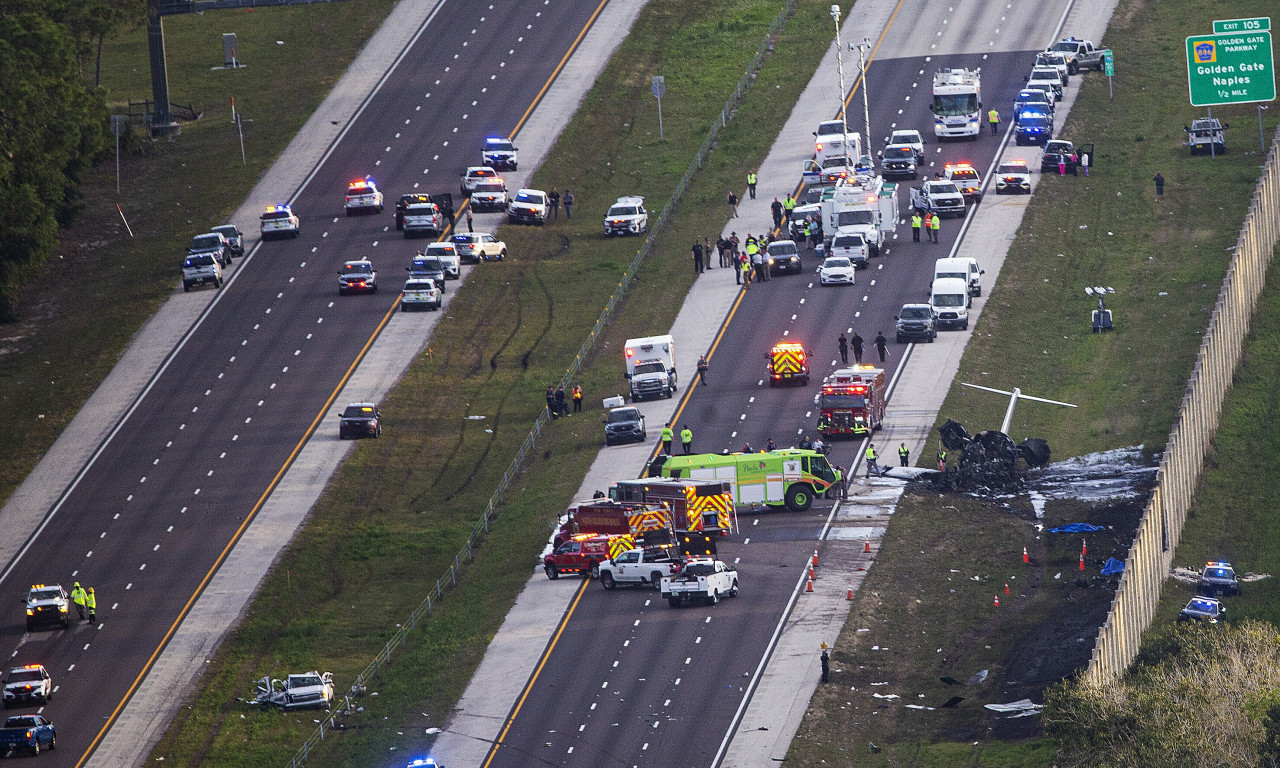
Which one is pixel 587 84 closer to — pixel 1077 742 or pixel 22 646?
pixel 22 646

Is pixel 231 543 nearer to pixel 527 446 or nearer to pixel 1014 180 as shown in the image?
pixel 527 446

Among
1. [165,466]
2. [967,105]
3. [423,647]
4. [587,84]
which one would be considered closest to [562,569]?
[423,647]

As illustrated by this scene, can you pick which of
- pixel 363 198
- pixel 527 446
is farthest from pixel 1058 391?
pixel 363 198

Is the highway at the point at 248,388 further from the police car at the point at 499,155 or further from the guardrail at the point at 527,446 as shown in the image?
the guardrail at the point at 527,446

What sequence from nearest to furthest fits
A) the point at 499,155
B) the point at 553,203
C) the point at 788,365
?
the point at 788,365 < the point at 553,203 < the point at 499,155

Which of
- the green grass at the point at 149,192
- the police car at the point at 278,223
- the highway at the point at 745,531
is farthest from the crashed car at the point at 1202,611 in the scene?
the police car at the point at 278,223
